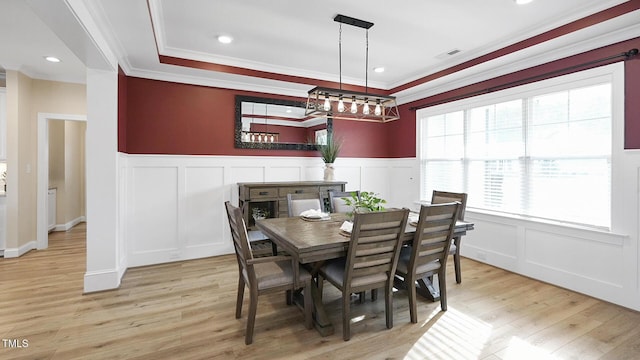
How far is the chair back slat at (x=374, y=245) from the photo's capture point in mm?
2160

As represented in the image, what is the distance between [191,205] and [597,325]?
14.5 ft

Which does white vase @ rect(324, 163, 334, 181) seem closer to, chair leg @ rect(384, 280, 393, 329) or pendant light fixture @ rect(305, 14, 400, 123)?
pendant light fixture @ rect(305, 14, 400, 123)

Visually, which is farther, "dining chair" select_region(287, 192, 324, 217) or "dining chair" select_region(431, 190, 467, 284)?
"dining chair" select_region(287, 192, 324, 217)

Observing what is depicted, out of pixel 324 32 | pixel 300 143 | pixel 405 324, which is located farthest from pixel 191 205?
pixel 405 324

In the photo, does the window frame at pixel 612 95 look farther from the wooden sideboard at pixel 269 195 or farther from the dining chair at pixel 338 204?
the wooden sideboard at pixel 269 195

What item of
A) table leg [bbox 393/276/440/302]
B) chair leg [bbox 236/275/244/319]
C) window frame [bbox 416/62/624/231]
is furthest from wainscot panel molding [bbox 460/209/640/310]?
chair leg [bbox 236/275/244/319]

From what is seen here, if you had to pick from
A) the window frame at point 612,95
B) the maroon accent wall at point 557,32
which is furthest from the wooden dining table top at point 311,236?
the maroon accent wall at point 557,32

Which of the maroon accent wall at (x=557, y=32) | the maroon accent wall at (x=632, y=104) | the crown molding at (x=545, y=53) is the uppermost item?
the maroon accent wall at (x=557, y=32)

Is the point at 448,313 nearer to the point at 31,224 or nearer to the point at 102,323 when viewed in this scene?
the point at 102,323

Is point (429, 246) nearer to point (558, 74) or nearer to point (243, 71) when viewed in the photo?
point (558, 74)

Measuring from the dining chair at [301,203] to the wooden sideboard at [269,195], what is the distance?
0.48m

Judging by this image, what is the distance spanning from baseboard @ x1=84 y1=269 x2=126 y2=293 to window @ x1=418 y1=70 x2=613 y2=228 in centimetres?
438

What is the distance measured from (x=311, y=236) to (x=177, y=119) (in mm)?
2798

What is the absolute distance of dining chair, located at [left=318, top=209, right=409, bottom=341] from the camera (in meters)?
2.17
